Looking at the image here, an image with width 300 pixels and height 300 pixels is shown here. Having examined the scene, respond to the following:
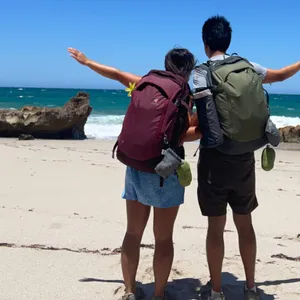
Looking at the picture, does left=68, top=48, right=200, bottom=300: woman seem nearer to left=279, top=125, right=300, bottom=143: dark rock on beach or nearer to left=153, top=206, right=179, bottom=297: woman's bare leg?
left=153, top=206, right=179, bottom=297: woman's bare leg

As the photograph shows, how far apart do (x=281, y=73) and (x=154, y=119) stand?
1.14 meters

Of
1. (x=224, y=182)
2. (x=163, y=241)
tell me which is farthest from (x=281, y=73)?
(x=163, y=241)

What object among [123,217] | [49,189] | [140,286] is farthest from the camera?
[49,189]

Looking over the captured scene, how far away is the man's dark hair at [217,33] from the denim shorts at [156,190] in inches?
37.2

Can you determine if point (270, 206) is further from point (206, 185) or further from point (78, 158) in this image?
point (78, 158)

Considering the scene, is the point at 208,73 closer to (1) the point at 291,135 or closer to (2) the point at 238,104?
(2) the point at 238,104

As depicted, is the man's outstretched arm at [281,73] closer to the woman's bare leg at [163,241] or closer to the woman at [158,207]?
the woman at [158,207]

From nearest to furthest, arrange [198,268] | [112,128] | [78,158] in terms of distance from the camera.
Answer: [198,268], [78,158], [112,128]

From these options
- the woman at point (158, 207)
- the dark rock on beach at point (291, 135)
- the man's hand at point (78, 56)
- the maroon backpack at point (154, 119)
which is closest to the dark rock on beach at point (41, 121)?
the dark rock on beach at point (291, 135)

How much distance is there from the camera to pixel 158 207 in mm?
3359

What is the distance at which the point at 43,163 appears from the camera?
32.2 ft

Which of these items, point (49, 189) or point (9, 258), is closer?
point (9, 258)

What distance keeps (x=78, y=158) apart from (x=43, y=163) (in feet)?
5.25

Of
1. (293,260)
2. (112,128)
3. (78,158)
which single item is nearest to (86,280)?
(293,260)
